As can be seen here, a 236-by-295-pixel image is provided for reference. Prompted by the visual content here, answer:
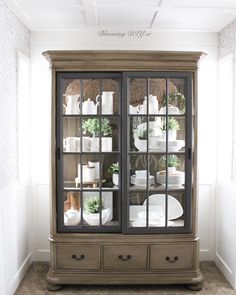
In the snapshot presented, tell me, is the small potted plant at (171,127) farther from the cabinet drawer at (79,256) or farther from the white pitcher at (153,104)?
the cabinet drawer at (79,256)

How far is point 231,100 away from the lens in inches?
130

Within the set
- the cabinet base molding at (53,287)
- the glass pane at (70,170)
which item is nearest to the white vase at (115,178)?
the glass pane at (70,170)

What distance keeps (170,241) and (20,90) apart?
1.88m

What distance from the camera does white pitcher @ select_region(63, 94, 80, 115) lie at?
313cm

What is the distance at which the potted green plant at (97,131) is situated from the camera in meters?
3.16

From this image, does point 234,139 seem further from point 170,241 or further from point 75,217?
point 75,217

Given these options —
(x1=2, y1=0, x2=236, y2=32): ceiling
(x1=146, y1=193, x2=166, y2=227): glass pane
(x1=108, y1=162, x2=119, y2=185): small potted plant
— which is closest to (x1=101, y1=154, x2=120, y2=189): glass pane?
(x1=108, y1=162, x2=119, y2=185): small potted plant

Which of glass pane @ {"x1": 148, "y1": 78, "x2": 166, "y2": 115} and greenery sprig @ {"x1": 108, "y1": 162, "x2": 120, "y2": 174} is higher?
glass pane @ {"x1": 148, "y1": 78, "x2": 166, "y2": 115}

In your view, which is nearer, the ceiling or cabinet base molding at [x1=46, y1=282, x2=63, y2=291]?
the ceiling

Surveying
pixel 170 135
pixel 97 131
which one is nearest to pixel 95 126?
pixel 97 131

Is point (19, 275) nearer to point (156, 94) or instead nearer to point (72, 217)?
point (72, 217)

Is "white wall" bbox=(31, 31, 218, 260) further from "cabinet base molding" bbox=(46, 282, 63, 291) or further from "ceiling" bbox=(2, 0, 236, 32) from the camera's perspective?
"cabinet base molding" bbox=(46, 282, 63, 291)

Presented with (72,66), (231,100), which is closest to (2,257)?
(72,66)

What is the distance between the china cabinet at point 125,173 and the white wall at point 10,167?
1.05 ft
